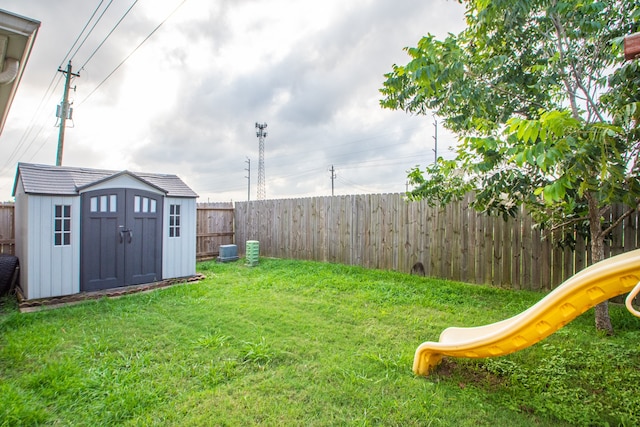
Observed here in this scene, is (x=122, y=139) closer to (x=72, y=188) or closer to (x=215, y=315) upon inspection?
(x=72, y=188)

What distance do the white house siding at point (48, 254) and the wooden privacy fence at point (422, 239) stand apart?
4.56 meters

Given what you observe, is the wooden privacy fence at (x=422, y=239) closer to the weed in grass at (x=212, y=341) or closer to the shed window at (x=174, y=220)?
the shed window at (x=174, y=220)

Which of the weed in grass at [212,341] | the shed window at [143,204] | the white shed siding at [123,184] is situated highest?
the white shed siding at [123,184]

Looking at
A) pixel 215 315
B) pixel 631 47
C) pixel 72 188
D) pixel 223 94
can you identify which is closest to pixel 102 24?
pixel 223 94

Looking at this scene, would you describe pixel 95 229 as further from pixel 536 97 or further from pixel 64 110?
pixel 64 110

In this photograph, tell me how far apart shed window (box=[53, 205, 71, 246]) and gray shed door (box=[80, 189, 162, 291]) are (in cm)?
19

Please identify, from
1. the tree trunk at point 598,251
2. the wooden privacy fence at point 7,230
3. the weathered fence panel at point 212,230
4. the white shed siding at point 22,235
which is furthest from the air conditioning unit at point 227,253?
the tree trunk at point 598,251

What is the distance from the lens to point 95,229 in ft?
15.9

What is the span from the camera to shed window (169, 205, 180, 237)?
586 centimetres

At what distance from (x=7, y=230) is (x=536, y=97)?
9261mm

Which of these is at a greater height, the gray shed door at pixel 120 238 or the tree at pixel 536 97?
the tree at pixel 536 97

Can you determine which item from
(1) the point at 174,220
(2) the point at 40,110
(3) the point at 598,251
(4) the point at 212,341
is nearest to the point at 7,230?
(1) the point at 174,220

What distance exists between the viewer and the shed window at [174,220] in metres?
5.86

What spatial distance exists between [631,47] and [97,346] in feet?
14.7
